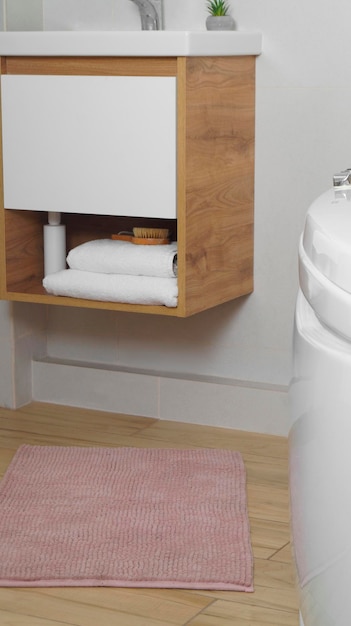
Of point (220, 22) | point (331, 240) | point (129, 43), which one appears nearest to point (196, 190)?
point (129, 43)

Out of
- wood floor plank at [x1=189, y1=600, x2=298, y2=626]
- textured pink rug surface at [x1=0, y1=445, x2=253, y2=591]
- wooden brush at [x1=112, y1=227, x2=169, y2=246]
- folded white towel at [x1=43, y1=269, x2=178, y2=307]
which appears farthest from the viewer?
wooden brush at [x1=112, y1=227, x2=169, y2=246]

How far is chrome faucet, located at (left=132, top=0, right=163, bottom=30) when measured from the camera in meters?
2.31

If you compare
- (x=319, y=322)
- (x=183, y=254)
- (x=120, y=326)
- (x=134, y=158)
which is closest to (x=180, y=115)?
(x=134, y=158)

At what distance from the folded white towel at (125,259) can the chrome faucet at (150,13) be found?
538mm

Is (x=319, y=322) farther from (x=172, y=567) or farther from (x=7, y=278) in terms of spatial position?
(x=7, y=278)

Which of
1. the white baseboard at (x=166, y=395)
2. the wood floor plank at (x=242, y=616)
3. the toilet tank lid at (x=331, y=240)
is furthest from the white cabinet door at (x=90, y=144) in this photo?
the toilet tank lid at (x=331, y=240)

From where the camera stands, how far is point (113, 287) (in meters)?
2.13

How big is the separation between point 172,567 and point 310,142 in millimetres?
1080

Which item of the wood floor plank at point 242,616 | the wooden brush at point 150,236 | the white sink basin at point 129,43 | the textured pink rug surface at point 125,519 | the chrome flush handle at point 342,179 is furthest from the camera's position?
the wooden brush at point 150,236

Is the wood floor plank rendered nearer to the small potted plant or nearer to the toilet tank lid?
the toilet tank lid

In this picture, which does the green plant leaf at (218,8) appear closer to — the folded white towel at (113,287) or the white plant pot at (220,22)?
the white plant pot at (220,22)

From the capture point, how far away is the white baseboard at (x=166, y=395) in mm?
2369

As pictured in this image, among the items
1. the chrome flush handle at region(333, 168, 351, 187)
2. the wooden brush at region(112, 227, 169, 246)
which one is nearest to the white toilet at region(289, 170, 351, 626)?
the chrome flush handle at region(333, 168, 351, 187)

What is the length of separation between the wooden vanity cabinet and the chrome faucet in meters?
0.25
